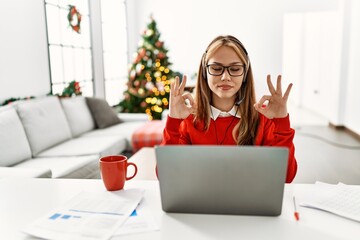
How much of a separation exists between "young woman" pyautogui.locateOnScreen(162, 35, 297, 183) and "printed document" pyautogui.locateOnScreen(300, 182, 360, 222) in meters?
0.22

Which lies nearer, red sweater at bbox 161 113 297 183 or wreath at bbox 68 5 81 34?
red sweater at bbox 161 113 297 183

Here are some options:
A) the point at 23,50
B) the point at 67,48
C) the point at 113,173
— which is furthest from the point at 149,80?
the point at 113,173

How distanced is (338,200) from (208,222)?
41 centimetres

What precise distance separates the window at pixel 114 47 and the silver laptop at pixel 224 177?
508cm

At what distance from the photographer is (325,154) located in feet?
14.3

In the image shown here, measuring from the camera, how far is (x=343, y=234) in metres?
0.89

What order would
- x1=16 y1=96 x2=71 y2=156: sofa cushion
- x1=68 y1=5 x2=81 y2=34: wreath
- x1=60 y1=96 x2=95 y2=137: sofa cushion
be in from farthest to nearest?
x1=68 y1=5 x2=81 y2=34: wreath, x1=60 y1=96 x2=95 y2=137: sofa cushion, x1=16 y1=96 x2=71 y2=156: sofa cushion

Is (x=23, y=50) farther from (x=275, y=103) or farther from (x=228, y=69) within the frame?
(x=275, y=103)

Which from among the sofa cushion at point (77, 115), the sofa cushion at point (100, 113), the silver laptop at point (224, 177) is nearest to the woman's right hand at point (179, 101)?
the silver laptop at point (224, 177)

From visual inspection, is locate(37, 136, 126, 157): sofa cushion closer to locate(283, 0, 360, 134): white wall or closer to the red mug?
the red mug

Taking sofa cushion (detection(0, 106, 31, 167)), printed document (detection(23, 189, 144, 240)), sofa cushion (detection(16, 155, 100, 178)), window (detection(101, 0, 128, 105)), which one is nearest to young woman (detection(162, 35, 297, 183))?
printed document (detection(23, 189, 144, 240))

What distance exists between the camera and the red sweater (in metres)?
1.37

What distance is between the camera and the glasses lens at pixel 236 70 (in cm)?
136

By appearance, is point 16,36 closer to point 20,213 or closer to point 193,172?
point 20,213
